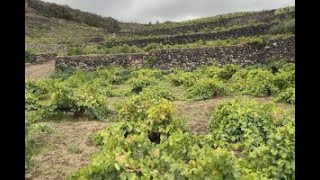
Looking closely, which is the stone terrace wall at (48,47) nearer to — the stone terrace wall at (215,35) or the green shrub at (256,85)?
the stone terrace wall at (215,35)

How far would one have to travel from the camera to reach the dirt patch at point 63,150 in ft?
21.4

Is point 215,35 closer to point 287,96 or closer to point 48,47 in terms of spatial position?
point 48,47

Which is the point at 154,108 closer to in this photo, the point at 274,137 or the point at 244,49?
the point at 274,137

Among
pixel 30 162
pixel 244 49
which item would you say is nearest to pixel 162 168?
pixel 30 162

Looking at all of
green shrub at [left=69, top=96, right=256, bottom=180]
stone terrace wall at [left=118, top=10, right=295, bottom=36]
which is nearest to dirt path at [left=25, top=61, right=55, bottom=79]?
stone terrace wall at [left=118, top=10, right=295, bottom=36]

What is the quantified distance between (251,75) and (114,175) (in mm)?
10535

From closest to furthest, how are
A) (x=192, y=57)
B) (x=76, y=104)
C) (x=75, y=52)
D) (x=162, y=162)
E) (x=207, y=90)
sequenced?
(x=162, y=162) → (x=76, y=104) → (x=207, y=90) → (x=192, y=57) → (x=75, y=52)

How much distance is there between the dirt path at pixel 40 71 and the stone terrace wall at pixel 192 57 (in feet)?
3.43

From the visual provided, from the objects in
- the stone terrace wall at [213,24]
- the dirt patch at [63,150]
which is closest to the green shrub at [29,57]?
the stone terrace wall at [213,24]

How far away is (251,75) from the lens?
14586 millimetres

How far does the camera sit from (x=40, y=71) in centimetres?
2230

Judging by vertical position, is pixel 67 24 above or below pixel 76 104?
above

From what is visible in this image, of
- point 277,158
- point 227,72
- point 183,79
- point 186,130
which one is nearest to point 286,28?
point 227,72

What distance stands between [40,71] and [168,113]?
15684 mm
